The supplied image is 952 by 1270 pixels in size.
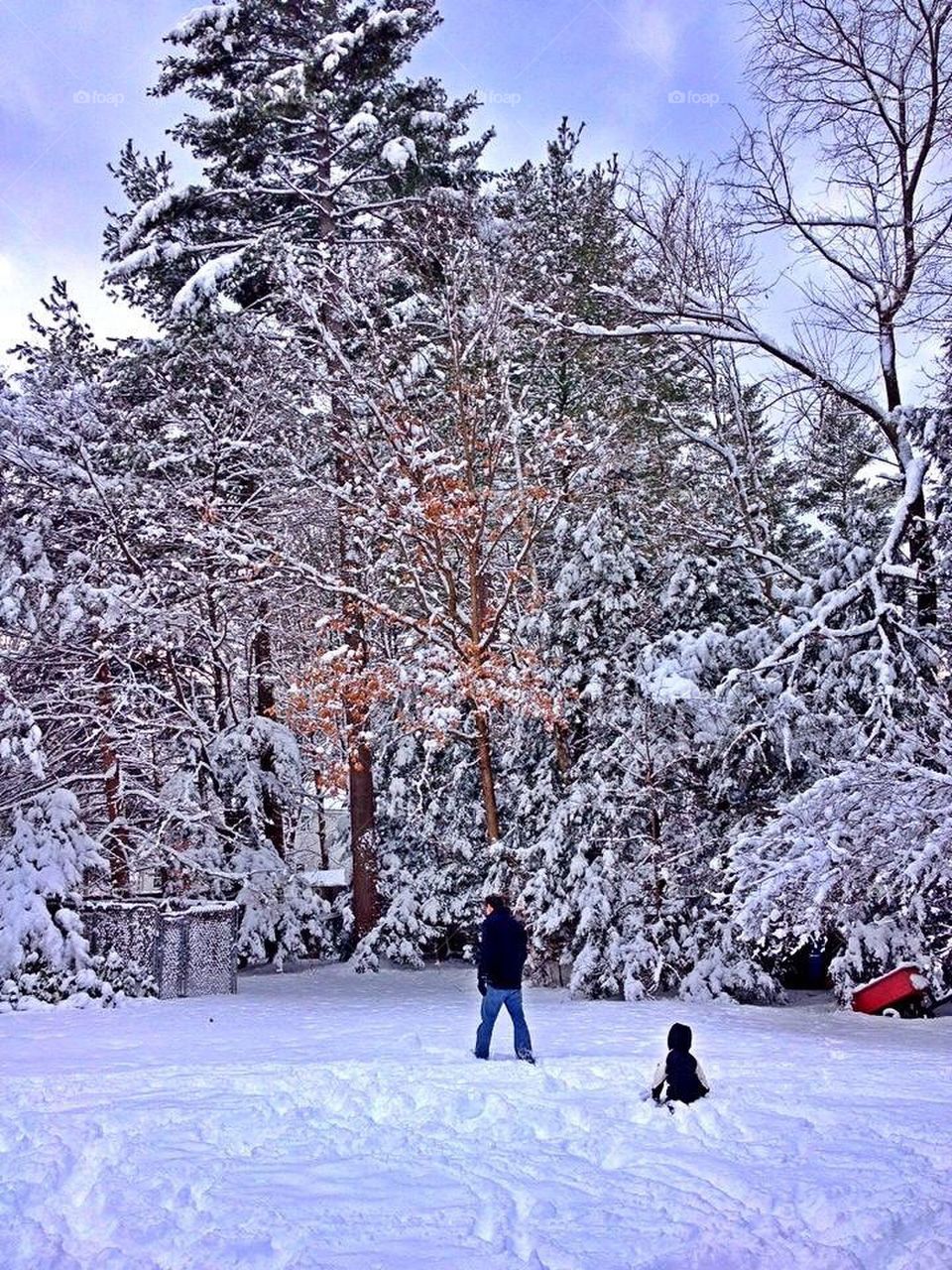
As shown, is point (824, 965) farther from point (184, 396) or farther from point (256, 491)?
point (184, 396)

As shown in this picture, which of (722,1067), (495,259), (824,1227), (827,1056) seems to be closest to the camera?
(824,1227)

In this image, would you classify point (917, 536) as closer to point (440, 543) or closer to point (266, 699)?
point (440, 543)

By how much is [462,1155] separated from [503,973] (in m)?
3.71

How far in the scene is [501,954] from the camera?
37.9ft

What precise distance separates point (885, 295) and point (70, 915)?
1570 cm

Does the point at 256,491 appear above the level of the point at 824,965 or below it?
above

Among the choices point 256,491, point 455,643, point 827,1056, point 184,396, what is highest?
point 184,396

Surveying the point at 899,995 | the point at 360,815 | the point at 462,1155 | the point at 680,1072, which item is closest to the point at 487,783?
the point at 360,815

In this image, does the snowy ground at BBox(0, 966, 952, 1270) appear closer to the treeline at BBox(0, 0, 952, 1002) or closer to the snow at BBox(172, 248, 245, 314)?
the treeline at BBox(0, 0, 952, 1002)

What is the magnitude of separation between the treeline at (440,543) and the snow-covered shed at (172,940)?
32.1 inches

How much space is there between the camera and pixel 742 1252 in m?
5.77

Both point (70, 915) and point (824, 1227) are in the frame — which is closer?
point (824, 1227)

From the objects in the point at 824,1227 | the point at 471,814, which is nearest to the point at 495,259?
the point at 471,814

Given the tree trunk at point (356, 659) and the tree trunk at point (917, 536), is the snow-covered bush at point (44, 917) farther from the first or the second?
the tree trunk at point (917, 536)
